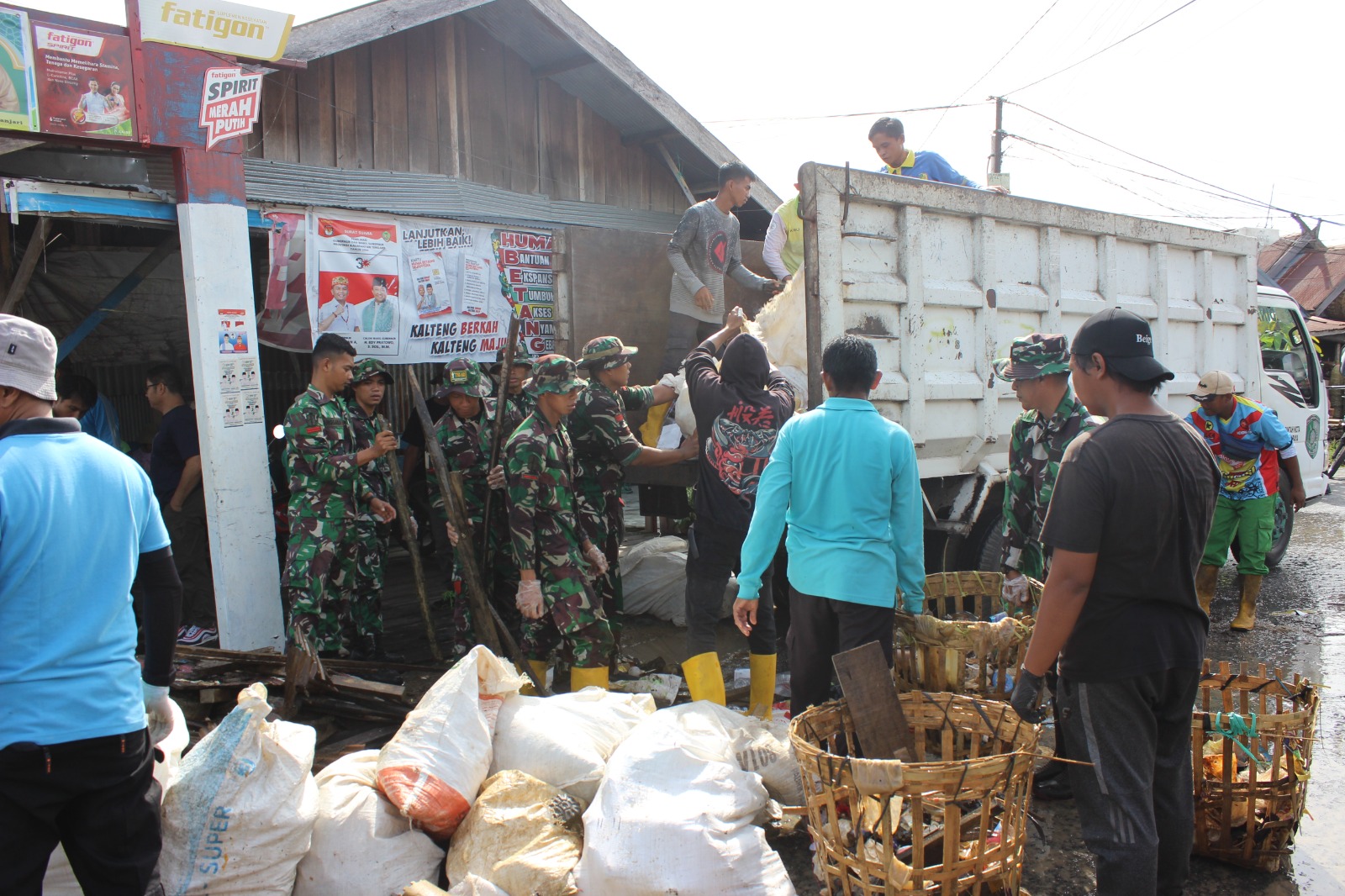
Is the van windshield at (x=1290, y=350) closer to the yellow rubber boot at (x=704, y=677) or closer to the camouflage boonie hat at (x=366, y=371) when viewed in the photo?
the yellow rubber boot at (x=704, y=677)

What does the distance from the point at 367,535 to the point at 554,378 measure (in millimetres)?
1817

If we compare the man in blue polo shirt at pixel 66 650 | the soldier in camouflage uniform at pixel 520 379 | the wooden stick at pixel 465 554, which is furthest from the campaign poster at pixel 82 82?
the man in blue polo shirt at pixel 66 650

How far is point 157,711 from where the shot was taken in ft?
8.04

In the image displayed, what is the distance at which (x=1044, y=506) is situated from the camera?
12.6 feet

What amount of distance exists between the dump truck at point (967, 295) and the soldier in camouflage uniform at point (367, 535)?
8.33 ft

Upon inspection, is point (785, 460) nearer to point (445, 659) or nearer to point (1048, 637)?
point (1048, 637)

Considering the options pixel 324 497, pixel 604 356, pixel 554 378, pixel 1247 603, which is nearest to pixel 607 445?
pixel 604 356

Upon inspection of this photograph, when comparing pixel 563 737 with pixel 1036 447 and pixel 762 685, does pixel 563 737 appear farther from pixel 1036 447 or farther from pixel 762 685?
pixel 1036 447

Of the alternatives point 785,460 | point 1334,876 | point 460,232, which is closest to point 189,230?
point 460,232

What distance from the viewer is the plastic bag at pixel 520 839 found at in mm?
2451

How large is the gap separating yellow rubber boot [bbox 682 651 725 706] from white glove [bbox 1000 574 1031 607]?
1.26m

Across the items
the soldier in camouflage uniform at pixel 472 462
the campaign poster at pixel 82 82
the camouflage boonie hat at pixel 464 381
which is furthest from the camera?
the camouflage boonie hat at pixel 464 381

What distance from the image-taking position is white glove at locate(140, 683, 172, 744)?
7.82 feet

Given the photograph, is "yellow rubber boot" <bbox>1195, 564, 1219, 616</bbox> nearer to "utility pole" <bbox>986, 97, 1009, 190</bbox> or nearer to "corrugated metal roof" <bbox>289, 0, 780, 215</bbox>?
"corrugated metal roof" <bbox>289, 0, 780, 215</bbox>
